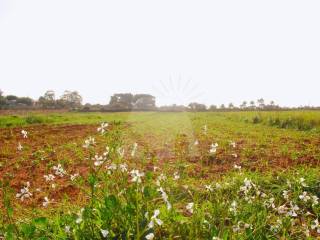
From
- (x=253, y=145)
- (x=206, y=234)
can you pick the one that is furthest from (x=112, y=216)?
(x=253, y=145)

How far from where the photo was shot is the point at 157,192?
2561 millimetres

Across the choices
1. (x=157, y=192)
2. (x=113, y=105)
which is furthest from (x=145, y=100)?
(x=157, y=192)

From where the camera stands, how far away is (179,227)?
2.85 m

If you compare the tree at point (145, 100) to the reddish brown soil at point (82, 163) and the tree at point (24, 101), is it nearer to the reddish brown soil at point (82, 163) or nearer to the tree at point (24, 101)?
the tree at point (24, 101)

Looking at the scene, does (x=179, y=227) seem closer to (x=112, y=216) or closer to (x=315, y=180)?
(x=112, y=216)

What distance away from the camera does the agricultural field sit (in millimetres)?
2666

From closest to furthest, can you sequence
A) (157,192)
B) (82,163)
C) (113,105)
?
(157,192), (82,163), (113,105)

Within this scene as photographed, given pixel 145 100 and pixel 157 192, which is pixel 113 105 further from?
pixel 157 192

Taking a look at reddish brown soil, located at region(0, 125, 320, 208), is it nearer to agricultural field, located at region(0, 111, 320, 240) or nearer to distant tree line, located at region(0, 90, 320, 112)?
agricultural field, located at region(0, 111, 320, 240)

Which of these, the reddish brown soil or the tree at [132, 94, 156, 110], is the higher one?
the tree at [132, 94, 156, 110]

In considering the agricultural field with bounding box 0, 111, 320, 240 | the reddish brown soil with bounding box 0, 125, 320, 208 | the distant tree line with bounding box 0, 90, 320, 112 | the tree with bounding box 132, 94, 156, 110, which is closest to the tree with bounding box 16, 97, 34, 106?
the distant tree line with bounding box 0, 90, 320, 112

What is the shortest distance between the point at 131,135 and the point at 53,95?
72219mm

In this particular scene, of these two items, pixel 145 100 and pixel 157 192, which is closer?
pixel 157 192

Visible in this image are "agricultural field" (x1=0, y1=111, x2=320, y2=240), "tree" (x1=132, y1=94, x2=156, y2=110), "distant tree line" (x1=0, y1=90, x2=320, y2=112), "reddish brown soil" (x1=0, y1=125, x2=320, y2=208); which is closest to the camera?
"agricultural field" (x1=0, y1=111, x2=320, y2=240)
